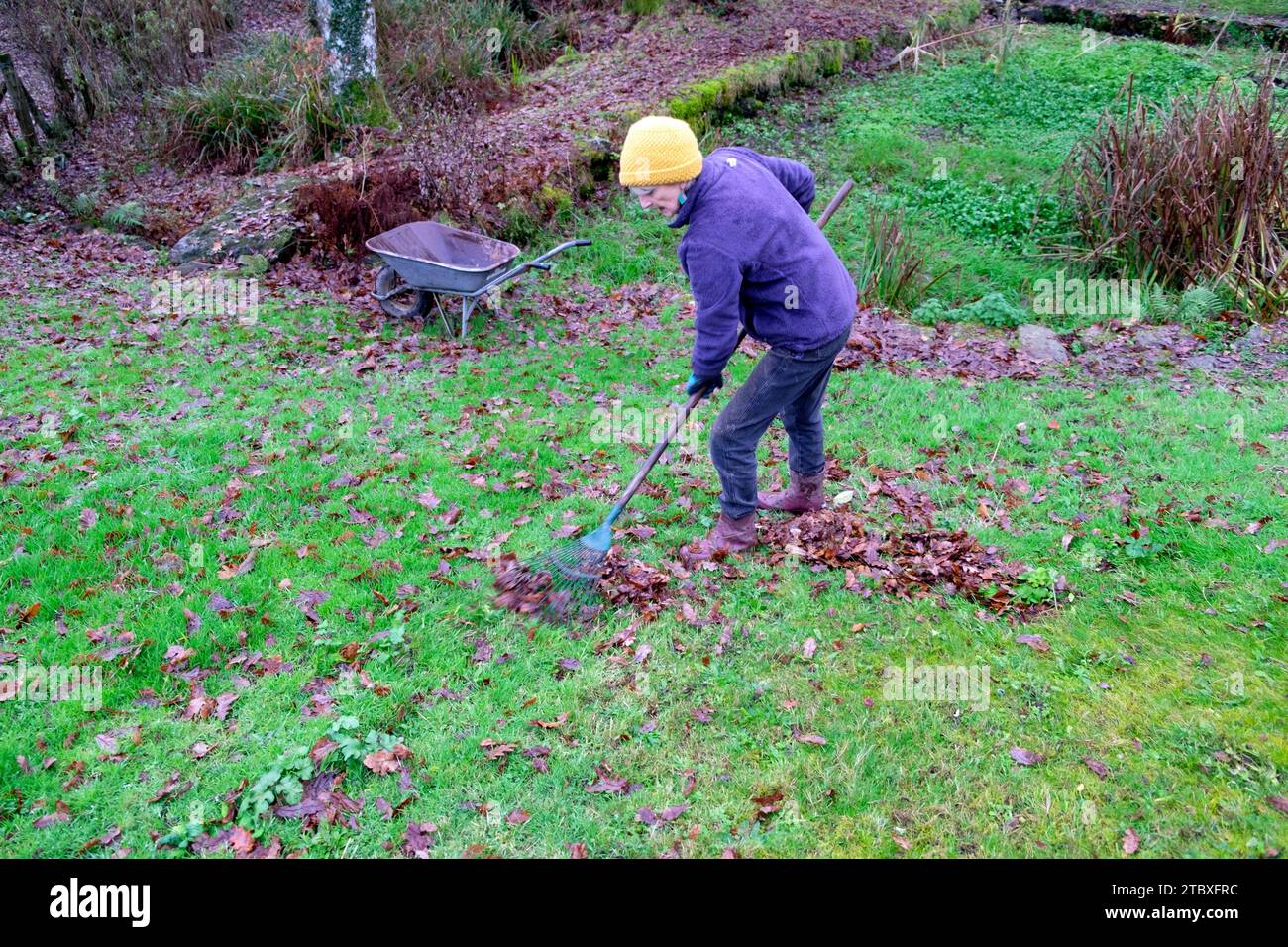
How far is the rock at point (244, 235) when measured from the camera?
29.6 feet

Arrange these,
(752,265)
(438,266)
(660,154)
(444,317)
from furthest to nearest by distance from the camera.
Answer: (444,317) → (438,266) → (752,265) → (660,154)

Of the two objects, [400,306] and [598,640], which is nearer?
[598,640]

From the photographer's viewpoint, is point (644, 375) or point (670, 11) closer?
point (644, 375)

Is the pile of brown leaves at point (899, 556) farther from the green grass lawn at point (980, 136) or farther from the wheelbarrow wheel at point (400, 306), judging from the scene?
the green grass lawn at point (980, 136)

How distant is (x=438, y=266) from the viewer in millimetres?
7176

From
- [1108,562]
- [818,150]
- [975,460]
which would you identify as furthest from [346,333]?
[818,150]

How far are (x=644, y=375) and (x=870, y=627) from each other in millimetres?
A: 3539

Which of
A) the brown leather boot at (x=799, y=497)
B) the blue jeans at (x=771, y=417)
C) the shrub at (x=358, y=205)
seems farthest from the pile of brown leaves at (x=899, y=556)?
the shrub at (x=358, y=205)

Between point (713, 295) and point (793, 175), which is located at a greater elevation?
point (793, 175)

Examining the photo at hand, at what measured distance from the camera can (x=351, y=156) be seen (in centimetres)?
1052

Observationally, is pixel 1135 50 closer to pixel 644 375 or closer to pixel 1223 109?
pixel 1223 109

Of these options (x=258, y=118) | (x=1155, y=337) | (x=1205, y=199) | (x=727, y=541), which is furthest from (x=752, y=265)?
(x=258, y=118)

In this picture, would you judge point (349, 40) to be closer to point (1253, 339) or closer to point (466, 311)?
point (466, 311)

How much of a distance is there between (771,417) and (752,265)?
2.83ft
